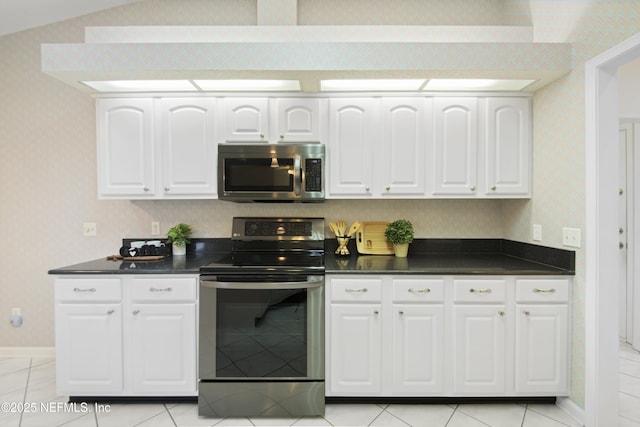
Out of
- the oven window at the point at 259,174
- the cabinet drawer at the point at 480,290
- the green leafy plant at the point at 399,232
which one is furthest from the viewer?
the green leafy plant at the point at 399,232

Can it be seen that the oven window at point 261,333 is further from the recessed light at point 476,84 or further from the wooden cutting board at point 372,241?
the recessed light at point 476,84

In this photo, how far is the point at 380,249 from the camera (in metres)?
2.67

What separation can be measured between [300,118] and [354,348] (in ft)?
5.36

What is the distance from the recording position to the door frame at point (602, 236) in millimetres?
1861

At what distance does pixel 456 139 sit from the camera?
2420mm

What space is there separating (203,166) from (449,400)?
92.6 inches

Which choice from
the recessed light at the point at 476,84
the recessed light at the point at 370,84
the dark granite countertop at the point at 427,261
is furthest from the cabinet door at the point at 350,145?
the dark granite countertop at the point at 427,261

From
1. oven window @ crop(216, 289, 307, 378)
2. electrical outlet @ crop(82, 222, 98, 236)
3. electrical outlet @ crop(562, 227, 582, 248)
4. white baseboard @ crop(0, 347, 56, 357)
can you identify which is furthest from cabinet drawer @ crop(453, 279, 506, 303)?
white baseboard @ crop(0, 347, 56, 357)

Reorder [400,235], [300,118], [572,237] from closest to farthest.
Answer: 1. [572,237]
2. [300,118]
3. [400,235]

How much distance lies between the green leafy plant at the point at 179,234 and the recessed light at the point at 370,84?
5.17 feet

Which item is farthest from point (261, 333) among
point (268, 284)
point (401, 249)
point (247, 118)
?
point (247, 118)

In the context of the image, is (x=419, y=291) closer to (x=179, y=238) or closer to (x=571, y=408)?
(x=571, y=408)

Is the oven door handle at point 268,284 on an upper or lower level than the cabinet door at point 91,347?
upper

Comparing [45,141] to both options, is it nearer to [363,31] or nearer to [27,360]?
[27,360]
